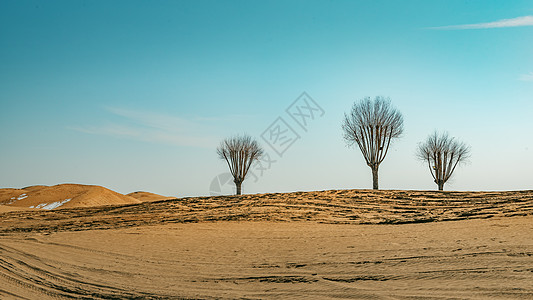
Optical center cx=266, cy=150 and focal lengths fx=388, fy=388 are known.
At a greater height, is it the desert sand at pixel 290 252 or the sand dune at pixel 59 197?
the sand dune at pixel 59 197

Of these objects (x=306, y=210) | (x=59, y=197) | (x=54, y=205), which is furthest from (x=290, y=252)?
(x=59, y=197)

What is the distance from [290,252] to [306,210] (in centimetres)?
648

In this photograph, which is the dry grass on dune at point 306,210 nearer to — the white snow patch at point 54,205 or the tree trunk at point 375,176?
the tree trunk at point 375,176

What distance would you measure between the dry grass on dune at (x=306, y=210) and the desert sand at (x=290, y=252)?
69 millimetres

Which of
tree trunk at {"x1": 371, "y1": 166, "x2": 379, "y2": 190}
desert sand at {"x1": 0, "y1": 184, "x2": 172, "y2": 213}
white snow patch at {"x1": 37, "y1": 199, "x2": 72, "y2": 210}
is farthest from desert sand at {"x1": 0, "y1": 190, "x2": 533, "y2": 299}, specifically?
white snow patch at {"x1": 37, "y1": 199, "x2": 72, "y2": 210}

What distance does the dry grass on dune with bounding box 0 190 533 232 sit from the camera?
1248 cm

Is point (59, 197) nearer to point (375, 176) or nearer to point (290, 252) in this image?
point (375, 176)

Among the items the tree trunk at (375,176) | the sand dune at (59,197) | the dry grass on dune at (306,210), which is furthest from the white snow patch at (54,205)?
the tree trunk at (375,176)

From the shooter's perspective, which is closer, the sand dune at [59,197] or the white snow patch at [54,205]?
the white snow patch at [54,205]

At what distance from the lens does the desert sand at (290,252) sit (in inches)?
222

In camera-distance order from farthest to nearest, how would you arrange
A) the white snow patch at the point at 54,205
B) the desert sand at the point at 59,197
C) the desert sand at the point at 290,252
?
the desert sand at the point at 59,197
the white snow patch at the point at 54,205
the desert sand at the point at 290,252

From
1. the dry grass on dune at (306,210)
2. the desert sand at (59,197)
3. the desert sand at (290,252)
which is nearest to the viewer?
the desert sand at (290,252)

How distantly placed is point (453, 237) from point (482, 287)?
3401mm

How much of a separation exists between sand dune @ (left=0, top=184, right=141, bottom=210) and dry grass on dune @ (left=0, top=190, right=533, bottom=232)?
11.1 m
